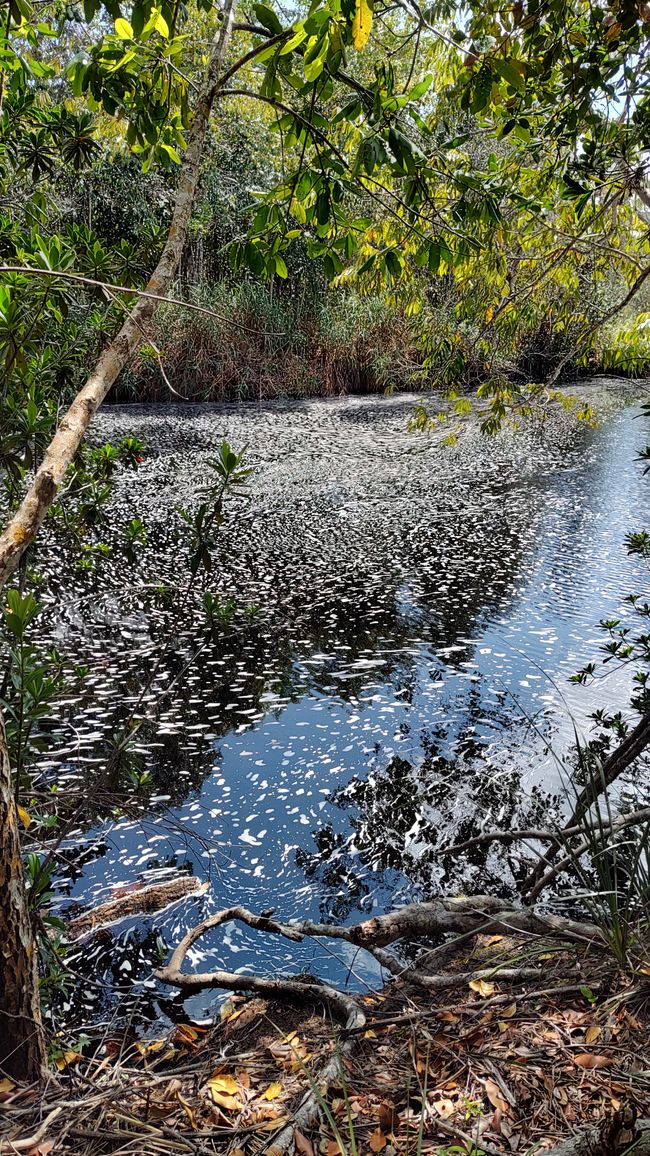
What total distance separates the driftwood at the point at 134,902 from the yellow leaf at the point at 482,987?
4.24 feet

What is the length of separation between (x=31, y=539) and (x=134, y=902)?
163 centimetres

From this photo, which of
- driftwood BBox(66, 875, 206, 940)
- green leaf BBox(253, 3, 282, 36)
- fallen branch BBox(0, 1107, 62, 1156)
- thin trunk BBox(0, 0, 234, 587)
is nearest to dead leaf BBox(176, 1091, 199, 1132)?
fallen branch BBox(0, 1107, 62, 1156)

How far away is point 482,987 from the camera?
189cm

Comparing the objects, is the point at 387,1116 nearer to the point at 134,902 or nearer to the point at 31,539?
the point at 31,539

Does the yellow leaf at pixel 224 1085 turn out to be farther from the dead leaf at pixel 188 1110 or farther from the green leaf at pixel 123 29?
the green leaf at pixel 123 29

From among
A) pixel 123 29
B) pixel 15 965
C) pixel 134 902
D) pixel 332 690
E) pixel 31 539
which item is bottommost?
pixel 134 902

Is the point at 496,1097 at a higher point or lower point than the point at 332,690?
higher

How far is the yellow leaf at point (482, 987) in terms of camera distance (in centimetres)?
187

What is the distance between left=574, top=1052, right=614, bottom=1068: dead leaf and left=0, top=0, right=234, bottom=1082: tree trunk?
44.7 inches

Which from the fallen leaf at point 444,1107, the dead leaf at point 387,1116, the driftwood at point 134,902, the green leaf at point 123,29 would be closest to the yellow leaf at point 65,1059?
the driftwood at point 134,902

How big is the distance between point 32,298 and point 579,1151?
2.61m

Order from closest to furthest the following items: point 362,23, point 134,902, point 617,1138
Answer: point 617,1138
point 362,23
point 134,902

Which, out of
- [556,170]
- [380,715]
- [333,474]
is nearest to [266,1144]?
[380,715]

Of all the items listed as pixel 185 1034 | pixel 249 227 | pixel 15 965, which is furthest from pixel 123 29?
pixel 185 1034
